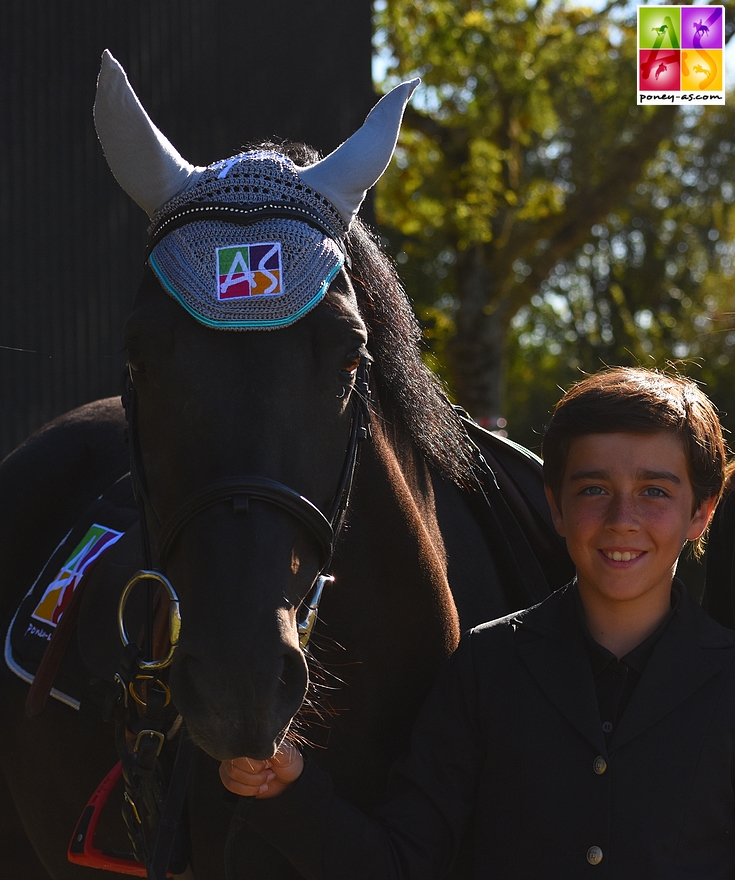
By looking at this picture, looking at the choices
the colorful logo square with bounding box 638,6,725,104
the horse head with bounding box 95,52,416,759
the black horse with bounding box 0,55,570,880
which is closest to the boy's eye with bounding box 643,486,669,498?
the black horse with bounding box 0,55,570,880

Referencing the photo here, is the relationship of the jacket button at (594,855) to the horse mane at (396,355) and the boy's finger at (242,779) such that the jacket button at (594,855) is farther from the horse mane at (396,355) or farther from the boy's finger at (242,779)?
the horse mane at (396,355)

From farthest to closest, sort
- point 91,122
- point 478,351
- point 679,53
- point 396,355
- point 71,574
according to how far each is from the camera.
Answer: point 478,351 → point 91,122 → point 679,53 → point 71,574 → point 396,355

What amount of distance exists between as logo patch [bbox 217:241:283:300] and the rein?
0.80ft

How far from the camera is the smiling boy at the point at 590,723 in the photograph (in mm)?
1822

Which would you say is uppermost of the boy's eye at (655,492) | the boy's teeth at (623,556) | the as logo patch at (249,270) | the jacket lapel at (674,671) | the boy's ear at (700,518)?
the as logo patch at (249,270)

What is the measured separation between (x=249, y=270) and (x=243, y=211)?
0.15 metres

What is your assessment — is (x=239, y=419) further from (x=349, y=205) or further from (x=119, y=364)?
(x=119, y=364)

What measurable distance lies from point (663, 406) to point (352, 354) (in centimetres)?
65

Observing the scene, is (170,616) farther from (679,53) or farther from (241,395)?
(679,53)

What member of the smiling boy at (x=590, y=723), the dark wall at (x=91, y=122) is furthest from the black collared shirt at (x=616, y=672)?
the dark wall at (x=91, y=122)

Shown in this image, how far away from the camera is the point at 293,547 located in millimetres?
1697

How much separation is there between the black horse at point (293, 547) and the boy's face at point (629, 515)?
0.33 m

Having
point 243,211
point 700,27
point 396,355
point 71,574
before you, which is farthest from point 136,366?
point 700,27

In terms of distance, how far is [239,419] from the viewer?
1.70 m
